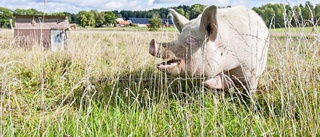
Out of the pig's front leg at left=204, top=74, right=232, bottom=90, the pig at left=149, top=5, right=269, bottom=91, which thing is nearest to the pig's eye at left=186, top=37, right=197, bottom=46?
the pig at left=149, top=5, right=269, bottom=91

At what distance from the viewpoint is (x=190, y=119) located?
250 centimetres

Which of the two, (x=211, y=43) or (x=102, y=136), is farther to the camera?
(x=211, y=43)

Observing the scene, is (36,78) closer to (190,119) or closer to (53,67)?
(53,67)

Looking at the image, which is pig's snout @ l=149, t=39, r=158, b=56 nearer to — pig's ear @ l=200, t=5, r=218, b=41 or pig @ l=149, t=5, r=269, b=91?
pig @ l=149, t=5, r=269, b=91

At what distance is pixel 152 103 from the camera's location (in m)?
2.90

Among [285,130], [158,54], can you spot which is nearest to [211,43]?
[158,54]

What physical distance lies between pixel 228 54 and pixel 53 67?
8.69ft

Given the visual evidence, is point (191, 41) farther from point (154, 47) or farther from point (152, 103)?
point (152, 103)

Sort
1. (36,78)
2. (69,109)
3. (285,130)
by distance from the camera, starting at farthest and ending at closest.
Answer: (36,78) < (69,109) < (285,130)

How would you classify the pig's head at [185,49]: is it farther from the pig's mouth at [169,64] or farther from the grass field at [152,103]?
the grass field at [152,103]

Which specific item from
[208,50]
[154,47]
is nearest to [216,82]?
[208,50]

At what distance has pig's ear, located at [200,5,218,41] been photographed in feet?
9.96

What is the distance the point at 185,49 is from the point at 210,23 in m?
0.36

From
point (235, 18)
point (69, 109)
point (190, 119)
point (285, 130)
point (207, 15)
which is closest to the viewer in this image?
point (285, 130)
